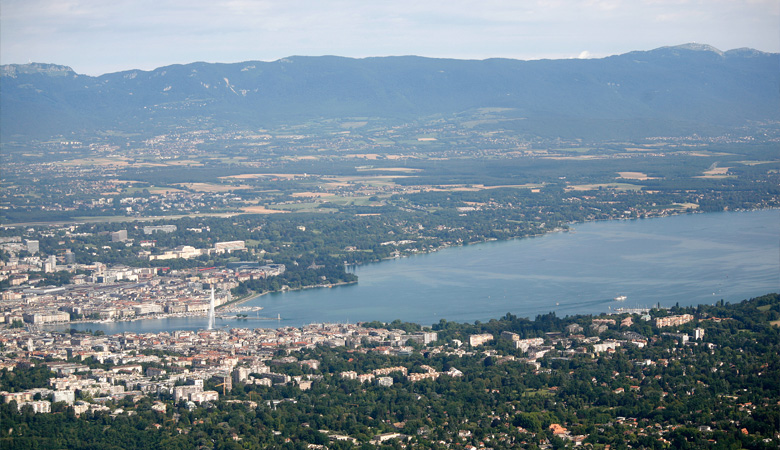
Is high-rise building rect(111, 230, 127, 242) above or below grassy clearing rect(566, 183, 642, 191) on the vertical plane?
below

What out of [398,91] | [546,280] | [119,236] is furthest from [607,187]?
[398,91]

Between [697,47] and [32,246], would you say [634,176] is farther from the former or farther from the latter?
[697,47]

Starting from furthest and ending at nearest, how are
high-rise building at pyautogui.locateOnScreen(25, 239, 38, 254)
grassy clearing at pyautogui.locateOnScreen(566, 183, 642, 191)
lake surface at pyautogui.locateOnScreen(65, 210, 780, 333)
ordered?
grassy clearing at pyautogui.locateOnScreen(566, 183, 642, 191)
high-rise building at pyautogui.locateOnScreen(25, 239, 38, 254)
lake surface at pyautogui.locateOnScreen(65, 210, 780, 333)

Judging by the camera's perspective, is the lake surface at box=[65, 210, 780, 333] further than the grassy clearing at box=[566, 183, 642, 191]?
No

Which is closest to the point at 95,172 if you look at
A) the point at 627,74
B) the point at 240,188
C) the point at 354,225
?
the point at 240,188

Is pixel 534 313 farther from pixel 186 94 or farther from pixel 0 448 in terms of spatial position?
pixel 186 94

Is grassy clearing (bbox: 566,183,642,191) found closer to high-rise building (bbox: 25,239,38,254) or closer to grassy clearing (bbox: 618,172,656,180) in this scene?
grassy clearing (bbox: 618,172,656,180)

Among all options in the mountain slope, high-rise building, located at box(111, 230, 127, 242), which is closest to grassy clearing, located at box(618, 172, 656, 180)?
high-rise building, located at box(111, 230, 127, 242)
